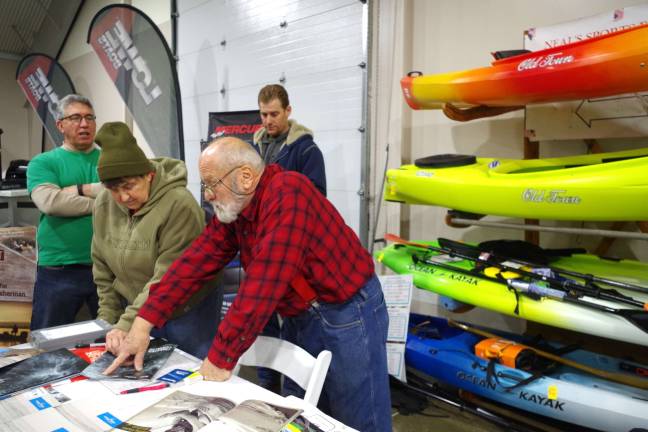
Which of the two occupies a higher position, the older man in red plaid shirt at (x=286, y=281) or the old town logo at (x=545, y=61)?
the old town logo at (x=545, y=61)

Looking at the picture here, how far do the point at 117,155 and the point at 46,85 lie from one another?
5.49m

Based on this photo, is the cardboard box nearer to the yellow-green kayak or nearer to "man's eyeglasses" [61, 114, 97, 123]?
"man's eyeglasses" [61, 114, 97, 123]

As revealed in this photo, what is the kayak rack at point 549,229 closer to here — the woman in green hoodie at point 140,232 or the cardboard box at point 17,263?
the woman in green hoodie at point 140,232

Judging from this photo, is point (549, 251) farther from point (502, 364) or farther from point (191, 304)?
point (191, 304)

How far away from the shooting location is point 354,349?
146 centimetres

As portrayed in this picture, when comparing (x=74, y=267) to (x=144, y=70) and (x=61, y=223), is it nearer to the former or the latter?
(x=61, y=223)

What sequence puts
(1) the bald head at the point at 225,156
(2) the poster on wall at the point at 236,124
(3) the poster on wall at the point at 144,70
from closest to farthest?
1. (1) the bald head at the point at 225,156
2. (2) the poster on wall at the point at 236,124
3. (3) the poster on wall at the point at 144,70

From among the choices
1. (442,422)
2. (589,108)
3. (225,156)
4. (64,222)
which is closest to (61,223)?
(64,222)

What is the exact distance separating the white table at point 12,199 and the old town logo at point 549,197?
3.33m

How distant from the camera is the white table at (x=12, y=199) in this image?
3.46 metres

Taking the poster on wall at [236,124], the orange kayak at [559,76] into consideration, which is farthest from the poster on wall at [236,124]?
the orange kayak at [559,76]

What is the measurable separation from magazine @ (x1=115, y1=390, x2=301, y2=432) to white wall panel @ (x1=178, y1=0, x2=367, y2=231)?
2.49 meters

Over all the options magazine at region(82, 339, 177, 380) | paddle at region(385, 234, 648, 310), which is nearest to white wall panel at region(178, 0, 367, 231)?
paddle at region(385, 234, 648, 310)

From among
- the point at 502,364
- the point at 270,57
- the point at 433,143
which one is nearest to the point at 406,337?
the point at 502,364
